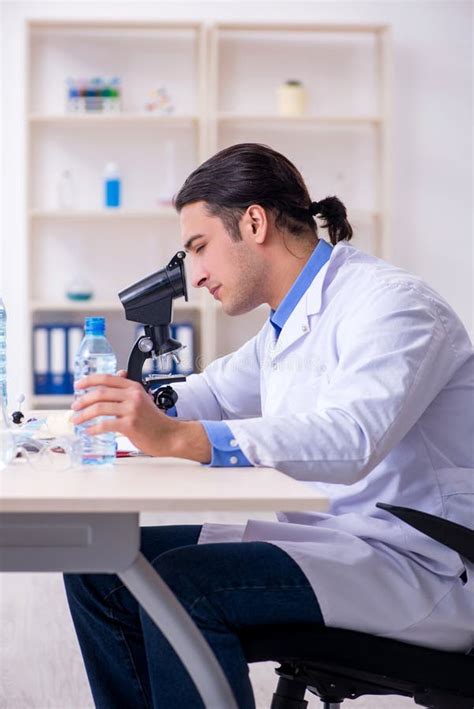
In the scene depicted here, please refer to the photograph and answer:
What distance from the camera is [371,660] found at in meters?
1.30

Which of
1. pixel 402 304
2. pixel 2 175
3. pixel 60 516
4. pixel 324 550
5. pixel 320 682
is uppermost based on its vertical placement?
pixel 2 175

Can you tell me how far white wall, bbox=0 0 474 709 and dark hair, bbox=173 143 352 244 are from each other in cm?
330

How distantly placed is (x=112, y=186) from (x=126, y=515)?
3.93 m

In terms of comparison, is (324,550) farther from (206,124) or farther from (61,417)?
(206,124)

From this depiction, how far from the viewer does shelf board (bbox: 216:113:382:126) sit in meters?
4.76

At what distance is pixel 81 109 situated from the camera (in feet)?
16.0

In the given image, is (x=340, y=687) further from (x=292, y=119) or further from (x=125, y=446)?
(x=292, y=119)

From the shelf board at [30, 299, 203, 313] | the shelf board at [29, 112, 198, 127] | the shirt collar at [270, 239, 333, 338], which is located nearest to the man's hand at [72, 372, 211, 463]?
the shirt collar at [270, 239, 333, 338]

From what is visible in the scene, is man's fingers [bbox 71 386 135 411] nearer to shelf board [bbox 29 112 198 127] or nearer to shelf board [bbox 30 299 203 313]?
Result: shelf board [bbox 30 299 203 313]

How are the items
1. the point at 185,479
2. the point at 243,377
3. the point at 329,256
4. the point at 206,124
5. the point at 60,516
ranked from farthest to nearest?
1. the point at 206,124
2. the point at 243,377
3. the point at 329,256
4. the point at 185,479
5. the point at 60,516

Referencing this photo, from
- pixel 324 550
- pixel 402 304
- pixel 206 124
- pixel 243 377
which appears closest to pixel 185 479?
pixel 324 550

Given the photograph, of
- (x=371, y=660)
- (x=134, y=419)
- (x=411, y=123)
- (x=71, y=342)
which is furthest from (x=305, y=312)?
(x=411, y=123)

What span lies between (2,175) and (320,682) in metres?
4.09

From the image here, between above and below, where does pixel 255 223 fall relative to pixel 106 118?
below
